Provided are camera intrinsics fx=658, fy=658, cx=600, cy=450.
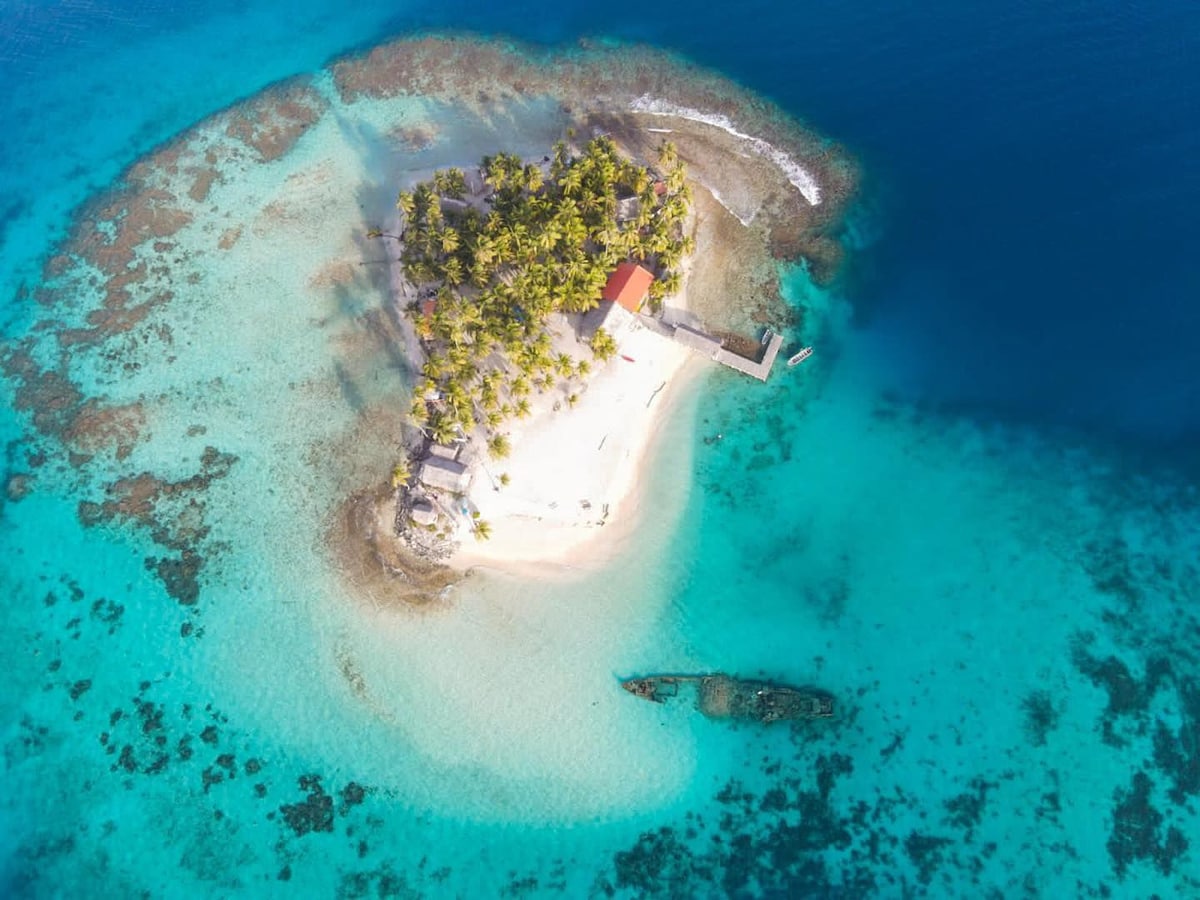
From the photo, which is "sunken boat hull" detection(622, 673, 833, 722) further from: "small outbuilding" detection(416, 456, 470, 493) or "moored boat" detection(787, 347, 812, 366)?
"moored boat" detection(787, 347, 812, 366)

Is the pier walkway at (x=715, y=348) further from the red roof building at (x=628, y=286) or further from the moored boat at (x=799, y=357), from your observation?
the red roof building at (x=628, y=286)

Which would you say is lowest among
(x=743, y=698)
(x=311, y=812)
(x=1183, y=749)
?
(x=311, y=812)

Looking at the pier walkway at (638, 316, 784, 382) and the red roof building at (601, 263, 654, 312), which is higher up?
the red roof building at (601, 263, 654, 312)

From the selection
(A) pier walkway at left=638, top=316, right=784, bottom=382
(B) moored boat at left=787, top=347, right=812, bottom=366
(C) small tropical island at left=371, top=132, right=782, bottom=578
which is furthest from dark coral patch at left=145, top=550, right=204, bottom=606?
(B) moored boat at left=787, top=347, right=812, bottom=366

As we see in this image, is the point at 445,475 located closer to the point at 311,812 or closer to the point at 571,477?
the point at 571,477

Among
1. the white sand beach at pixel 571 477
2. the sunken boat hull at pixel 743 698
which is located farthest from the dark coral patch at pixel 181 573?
the sunken boat hull at pixel 743 698

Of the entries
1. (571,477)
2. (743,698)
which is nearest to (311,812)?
(571,477)
